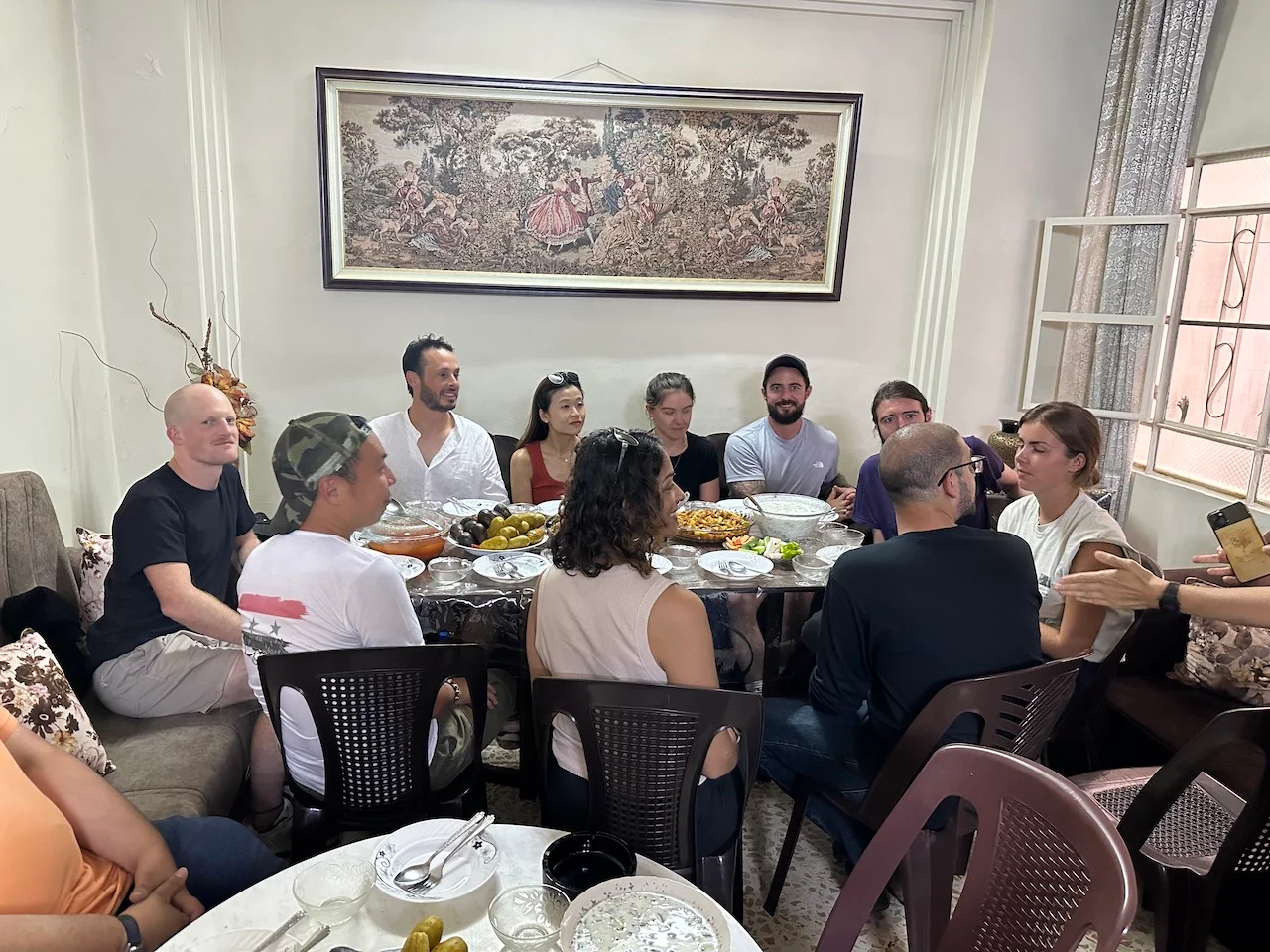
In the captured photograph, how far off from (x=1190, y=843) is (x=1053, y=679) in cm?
51

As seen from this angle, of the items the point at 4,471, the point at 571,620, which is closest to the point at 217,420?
the point at 4,471

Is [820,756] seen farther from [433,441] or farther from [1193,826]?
[433,441]

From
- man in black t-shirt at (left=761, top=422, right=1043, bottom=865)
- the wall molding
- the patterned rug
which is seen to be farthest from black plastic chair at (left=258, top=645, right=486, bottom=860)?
the wall molding

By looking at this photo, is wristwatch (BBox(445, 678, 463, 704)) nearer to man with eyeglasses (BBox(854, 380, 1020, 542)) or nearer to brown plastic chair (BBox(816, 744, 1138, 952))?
brown plastic chair (BBox(816, 744, 1138, 952))

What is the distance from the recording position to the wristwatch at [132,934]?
131cm

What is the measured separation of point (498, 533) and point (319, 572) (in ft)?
3.02

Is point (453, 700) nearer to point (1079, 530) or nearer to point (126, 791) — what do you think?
point (126, 791)

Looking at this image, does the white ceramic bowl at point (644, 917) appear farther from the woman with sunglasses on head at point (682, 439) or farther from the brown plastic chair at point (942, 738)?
the woman with sunglasses on head at point (682, 439)

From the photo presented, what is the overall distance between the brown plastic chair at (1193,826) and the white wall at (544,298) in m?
2.54

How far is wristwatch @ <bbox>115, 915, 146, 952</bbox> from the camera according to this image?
4.29 feet

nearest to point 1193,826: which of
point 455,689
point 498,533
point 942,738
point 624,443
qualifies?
point 942,738

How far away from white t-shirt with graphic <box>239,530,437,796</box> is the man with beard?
218 centimetres

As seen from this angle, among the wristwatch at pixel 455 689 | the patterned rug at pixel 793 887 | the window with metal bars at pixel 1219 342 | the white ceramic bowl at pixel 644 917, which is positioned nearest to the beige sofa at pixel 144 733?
the wristwatch at pixel 455 689

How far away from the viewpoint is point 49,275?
293 centimetres
